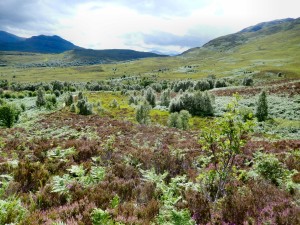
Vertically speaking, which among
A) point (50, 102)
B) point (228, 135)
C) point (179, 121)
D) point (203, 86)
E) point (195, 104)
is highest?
point (228, 135)

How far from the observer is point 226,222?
535 cm

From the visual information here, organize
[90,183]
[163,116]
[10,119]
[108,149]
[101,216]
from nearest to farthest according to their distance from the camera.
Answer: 1. [101,216]
2. [90,183]
3. [108,149]
4. [10,119]
5. [163,116]

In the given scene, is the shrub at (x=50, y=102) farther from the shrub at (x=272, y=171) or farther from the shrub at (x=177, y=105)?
the shrub at (x=272, y=171)

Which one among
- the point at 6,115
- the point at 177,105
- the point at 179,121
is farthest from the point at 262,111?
the point at 6,115

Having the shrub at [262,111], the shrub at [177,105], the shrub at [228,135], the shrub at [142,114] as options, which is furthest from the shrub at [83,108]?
the shrub at [228,135]

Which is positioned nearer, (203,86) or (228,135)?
(228,135)

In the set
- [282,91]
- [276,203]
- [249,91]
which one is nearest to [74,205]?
[276,203]

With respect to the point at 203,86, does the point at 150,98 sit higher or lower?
lower

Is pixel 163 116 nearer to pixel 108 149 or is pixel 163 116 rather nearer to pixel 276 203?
pixel 108 149

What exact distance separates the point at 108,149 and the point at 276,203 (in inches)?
297

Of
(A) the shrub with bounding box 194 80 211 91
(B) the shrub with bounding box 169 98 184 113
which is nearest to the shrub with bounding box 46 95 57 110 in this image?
(B) the shrub with bounding box 169 98 184 113

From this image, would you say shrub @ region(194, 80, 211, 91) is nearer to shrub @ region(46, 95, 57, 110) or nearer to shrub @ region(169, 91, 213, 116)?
shrub @ region(169, 91, 213, 116)

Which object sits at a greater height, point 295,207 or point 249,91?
point 295,207

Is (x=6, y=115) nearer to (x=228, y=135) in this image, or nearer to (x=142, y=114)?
(x=142, y=114)
